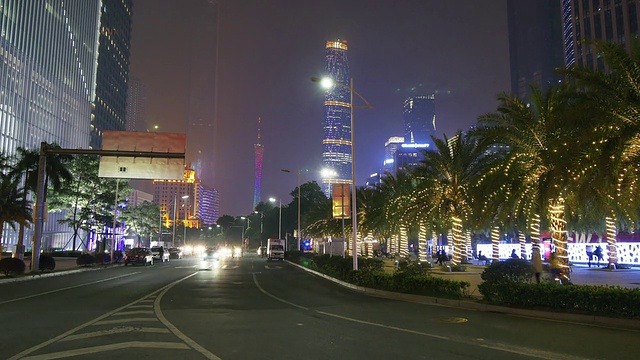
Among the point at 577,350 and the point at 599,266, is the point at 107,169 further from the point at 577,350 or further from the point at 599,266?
the point at 599,266

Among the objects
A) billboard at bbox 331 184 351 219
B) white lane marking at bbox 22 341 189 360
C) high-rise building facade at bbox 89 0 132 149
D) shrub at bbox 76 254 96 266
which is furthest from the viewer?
high-rise building facade at bbox 89 0 132 149

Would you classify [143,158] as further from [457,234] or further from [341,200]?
[457,234]

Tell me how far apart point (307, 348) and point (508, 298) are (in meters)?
8.62

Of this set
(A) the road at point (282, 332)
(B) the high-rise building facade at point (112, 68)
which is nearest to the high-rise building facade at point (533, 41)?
(B) the high-rise building facade at point (112, 68)

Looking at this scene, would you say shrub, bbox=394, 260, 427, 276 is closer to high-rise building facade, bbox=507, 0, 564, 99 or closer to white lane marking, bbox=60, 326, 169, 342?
white lane marking, bbox=60, 326, 169, 342

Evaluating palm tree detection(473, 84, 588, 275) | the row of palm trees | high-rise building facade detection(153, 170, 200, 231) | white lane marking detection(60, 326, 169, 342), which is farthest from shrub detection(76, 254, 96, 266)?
high-rise building facade detection(153, 170, 200, 231)

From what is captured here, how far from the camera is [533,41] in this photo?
158 metres

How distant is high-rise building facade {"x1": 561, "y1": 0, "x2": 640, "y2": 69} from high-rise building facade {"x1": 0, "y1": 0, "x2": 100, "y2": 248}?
3618 inches

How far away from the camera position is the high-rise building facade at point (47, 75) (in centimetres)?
7225

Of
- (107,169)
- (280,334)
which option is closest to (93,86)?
(107,169)

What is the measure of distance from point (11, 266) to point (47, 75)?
2699 inches

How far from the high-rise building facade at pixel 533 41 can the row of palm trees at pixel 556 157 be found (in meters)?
130

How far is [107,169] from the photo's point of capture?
89.2 ft

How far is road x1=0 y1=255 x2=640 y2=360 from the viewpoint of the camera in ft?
29.0
